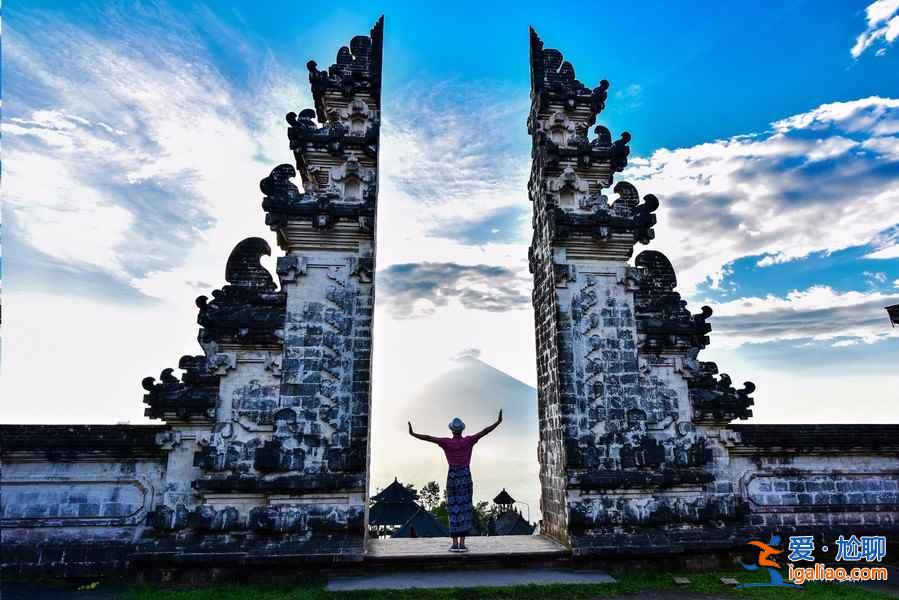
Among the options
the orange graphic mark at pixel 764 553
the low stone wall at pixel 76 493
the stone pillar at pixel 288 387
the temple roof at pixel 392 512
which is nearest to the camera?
the low stone wall at pixel 76 493

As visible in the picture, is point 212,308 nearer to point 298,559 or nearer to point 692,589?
point 298,559

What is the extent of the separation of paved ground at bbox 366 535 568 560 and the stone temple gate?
17.2 inches

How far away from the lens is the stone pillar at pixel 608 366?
9.34 metres

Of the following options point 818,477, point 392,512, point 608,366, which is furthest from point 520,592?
point 392,512

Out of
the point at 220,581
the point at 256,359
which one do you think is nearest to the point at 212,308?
the point at 256,359

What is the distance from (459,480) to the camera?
9211 mm

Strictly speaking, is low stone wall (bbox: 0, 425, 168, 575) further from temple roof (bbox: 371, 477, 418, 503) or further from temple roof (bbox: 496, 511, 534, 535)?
temple roof (bbox: 496, 511, 534, 535)

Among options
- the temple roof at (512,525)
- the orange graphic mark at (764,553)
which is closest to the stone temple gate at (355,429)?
the orange graphic mark at (764,553)

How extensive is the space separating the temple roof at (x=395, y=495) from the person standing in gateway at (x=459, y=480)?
10.7m

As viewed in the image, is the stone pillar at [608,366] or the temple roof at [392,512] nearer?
the stone pillar at [608,366]

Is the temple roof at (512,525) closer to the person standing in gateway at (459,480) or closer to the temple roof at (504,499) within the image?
the temple roof at (504,499)

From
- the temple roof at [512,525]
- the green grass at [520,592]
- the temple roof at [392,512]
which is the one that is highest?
the green grass at [520,592]

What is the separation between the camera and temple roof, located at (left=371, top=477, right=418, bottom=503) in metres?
19.2

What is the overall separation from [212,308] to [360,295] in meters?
2.71
